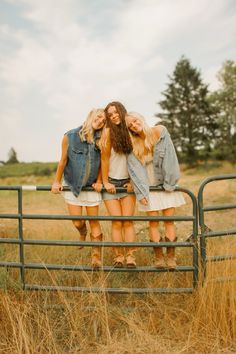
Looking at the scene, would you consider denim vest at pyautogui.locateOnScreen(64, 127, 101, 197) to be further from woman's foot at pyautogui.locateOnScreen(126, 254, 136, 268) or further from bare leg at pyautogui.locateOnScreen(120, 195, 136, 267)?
woman's foot at pyautogui.locateOnScreen(126, 254, 136, 268)

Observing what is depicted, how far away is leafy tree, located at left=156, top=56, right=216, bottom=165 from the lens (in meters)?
38.4

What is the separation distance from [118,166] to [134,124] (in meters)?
0.46

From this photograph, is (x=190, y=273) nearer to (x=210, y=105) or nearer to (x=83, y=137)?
(x=83, y=137)

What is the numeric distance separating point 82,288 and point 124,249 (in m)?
0.69

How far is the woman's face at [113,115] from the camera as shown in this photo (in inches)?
179

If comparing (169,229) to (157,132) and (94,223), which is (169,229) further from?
(157,132)

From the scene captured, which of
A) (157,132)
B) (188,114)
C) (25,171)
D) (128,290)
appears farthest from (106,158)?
(25,171)

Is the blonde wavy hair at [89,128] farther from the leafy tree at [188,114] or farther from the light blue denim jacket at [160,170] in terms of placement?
the leafy tree at [188,114]

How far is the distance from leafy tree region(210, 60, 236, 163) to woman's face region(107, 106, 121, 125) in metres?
34.6

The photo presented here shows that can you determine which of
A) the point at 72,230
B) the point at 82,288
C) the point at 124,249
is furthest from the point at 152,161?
the point at 72,230

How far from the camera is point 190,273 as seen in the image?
15.2 feet

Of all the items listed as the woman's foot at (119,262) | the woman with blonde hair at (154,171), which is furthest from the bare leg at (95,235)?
the woman with blonde hair at (154,171)

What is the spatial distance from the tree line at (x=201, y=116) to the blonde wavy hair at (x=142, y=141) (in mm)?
33507

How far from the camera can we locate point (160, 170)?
4.60 meters
